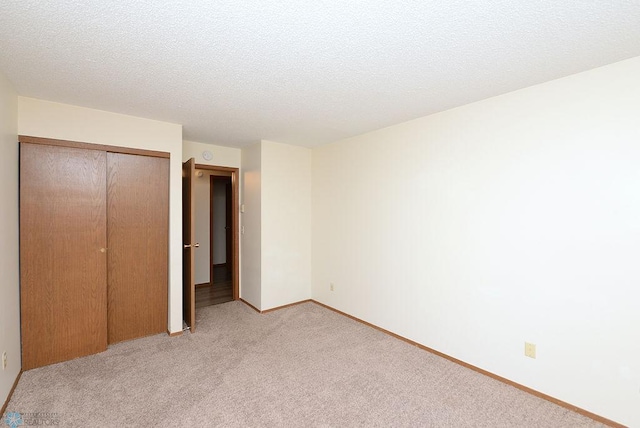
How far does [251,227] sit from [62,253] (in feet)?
6.74

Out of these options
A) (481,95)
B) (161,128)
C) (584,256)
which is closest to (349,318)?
(584,256)

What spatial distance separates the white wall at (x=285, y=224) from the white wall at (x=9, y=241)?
233 cm

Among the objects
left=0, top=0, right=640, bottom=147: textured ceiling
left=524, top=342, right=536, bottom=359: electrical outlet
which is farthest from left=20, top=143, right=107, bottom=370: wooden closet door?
left=524, top=342, right=536, bottom=359: electrical outlet

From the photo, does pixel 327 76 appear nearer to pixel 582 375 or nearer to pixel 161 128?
pixel 161 128

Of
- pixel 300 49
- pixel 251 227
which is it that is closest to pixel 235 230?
pixel 251 227

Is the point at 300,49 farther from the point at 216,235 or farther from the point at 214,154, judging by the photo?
the point at 216,235

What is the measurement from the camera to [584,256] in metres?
1.98

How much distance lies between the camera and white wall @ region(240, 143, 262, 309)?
3.96 metres

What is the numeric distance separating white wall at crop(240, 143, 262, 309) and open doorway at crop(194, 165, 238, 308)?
16cm

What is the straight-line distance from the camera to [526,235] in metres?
2.24

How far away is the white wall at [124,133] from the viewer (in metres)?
2.48

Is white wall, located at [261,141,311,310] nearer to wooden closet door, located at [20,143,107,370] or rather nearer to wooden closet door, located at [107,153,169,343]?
wooden closet door, located at [107,153,169,343]

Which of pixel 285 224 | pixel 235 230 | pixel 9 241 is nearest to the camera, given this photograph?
pixel 9 241

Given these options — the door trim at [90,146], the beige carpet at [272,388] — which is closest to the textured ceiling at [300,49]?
the door trim at [90,146]
